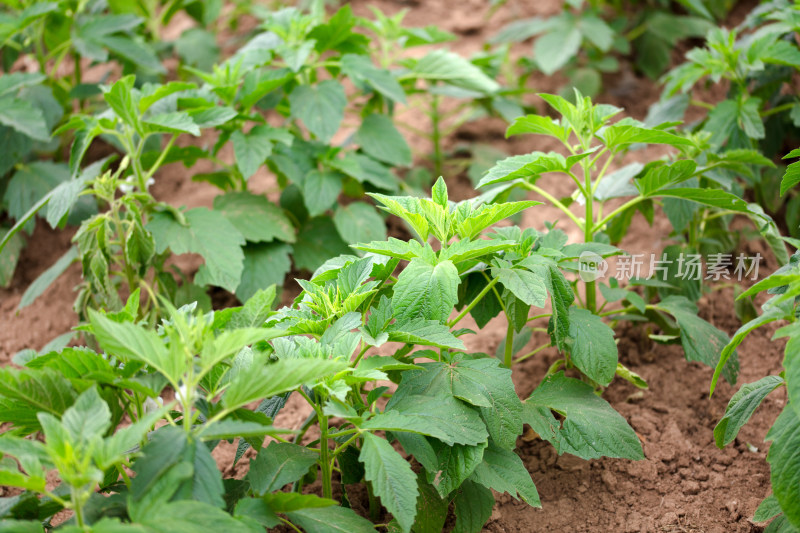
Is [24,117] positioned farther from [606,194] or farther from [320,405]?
[606,194]

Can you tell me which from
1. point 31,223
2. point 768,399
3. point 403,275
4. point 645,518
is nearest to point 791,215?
point 768,399

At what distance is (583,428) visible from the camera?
6.84 ft

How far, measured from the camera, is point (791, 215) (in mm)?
3148

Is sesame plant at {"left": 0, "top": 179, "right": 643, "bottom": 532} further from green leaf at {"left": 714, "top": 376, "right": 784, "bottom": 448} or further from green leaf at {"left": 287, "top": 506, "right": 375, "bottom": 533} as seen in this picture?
green leaf at {"left": 714, "top": 376, "right": 784, "bottom": 448}

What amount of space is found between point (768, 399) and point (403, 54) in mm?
3132

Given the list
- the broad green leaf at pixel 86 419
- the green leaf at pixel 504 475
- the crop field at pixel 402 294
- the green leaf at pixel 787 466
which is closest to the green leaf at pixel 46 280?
the crop field at pixel 402 294

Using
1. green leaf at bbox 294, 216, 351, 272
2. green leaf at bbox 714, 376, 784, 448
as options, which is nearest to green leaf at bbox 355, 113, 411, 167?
green leaf at bbox 294, 216, 351, 272

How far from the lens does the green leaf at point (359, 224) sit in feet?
10.4

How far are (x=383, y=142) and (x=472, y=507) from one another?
1917 millimetres

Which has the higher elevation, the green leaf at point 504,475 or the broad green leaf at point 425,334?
the broad green leaf at point 425,334

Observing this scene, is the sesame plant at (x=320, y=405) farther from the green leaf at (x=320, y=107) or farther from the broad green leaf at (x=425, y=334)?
the green leaf at (x=320, y=107)

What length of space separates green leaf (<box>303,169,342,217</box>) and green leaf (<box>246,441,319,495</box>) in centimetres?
135

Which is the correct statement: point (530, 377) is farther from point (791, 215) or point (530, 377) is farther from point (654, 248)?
point (791, 215)

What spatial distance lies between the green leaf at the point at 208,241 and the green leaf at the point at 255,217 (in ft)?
0.50
